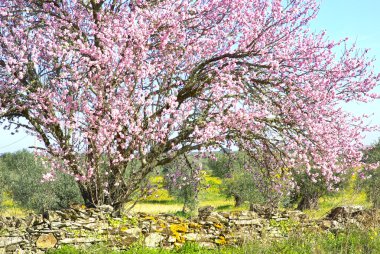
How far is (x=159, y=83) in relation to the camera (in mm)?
13094

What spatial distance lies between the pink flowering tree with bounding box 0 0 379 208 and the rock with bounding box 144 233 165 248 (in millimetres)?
1612

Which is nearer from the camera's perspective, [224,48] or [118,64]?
[118,64]

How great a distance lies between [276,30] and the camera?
13.6 meters

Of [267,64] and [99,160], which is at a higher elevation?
[267,64]

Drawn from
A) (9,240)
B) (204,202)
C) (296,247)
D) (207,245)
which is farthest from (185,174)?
(204,202)

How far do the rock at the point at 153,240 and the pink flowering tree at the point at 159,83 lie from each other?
5.29 ft

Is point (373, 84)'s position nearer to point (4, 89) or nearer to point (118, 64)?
point (118, 64)

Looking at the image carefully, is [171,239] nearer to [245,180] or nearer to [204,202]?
[245,180]

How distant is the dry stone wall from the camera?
428 inches

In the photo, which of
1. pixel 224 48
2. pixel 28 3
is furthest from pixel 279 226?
pixel 28 3

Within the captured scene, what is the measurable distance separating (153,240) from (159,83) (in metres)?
4.60

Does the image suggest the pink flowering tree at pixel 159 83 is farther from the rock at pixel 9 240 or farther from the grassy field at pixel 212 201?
the grassy field at pixel 212 201

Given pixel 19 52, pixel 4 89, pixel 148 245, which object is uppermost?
pixel 19 52

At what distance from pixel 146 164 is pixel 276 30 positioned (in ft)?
18.7
